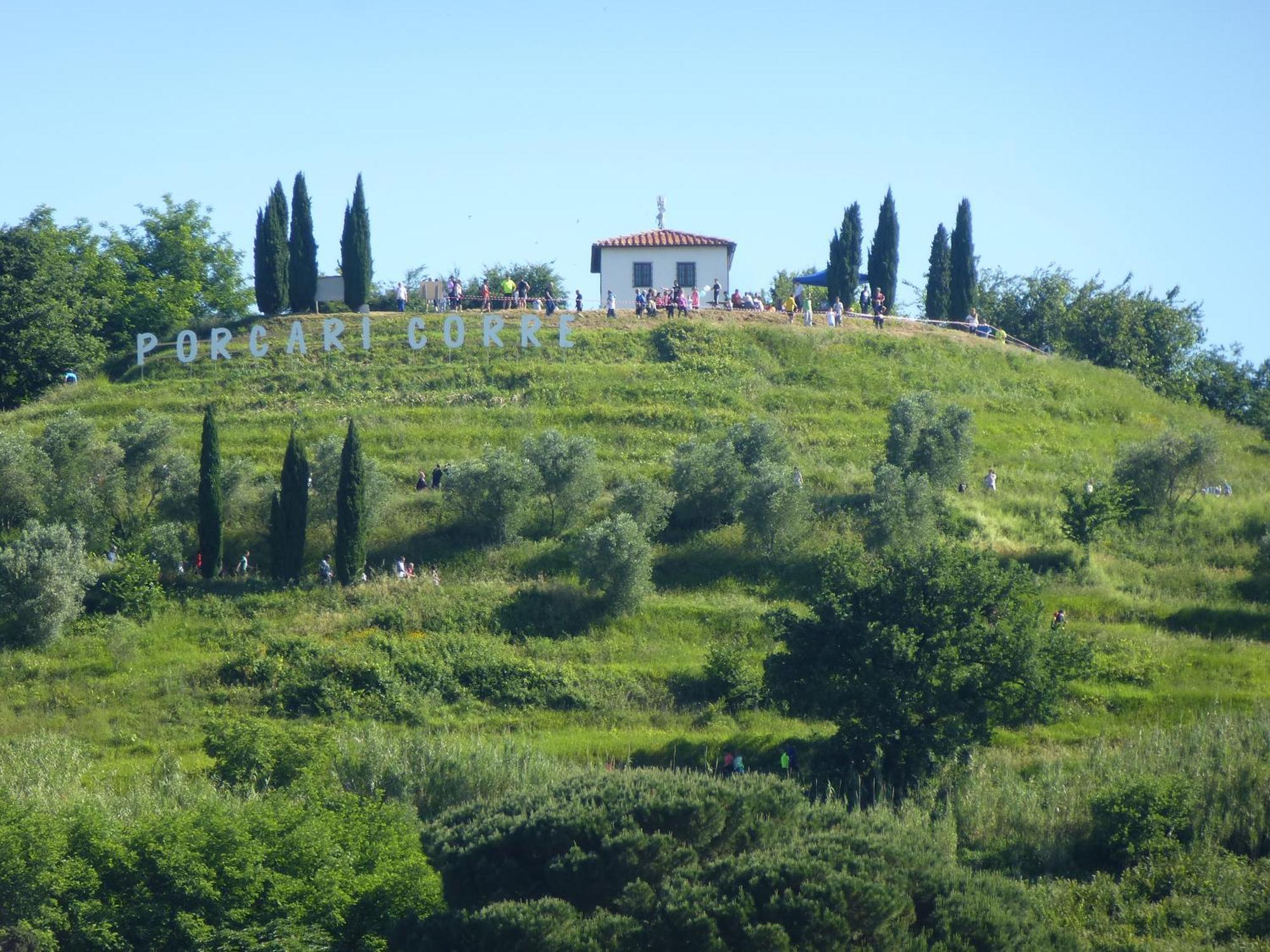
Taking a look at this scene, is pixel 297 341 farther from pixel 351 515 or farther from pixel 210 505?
pixel 351 515

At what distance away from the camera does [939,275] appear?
76.2 m

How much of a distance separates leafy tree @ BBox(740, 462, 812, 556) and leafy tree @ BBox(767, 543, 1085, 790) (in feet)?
31.9

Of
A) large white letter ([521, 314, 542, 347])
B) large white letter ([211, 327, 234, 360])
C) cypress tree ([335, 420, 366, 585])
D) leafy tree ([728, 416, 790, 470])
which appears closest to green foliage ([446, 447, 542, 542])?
cypress tree ([335, 420, 366, 585])

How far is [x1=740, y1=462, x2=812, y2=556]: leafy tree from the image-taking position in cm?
4778

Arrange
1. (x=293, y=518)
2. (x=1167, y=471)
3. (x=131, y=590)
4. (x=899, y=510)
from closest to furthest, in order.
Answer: (x=131, y=590) → (x=293, y=518) → (x=899, y=510) → (x=1167, y=471)

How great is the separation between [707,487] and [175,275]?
44.6 metres

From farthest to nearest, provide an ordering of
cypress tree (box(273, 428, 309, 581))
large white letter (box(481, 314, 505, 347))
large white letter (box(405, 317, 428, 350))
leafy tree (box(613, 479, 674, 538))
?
1. large white letter (box(481, 314, 505, 347))
2. large white letter (box(405, 317, 428, 350))
3. leafy tree (box(613, 479, 674, 538))
4. cypress tree (box(273, 428, 309, 581))

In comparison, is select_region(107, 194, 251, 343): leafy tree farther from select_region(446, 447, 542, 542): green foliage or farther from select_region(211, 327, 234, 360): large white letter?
select_region(446, 447, 542, 542): green foliage

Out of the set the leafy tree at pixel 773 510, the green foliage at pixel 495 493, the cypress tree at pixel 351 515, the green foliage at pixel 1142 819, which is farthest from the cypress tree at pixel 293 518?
the green foliage at pixel 1142 819

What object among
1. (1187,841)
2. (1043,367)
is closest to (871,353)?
(1043,367)

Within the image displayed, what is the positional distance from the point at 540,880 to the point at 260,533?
81.0 feet

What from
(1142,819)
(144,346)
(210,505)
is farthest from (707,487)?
(144,346)

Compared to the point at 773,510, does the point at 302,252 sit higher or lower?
higher

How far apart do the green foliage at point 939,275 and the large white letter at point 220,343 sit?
3299 cm
